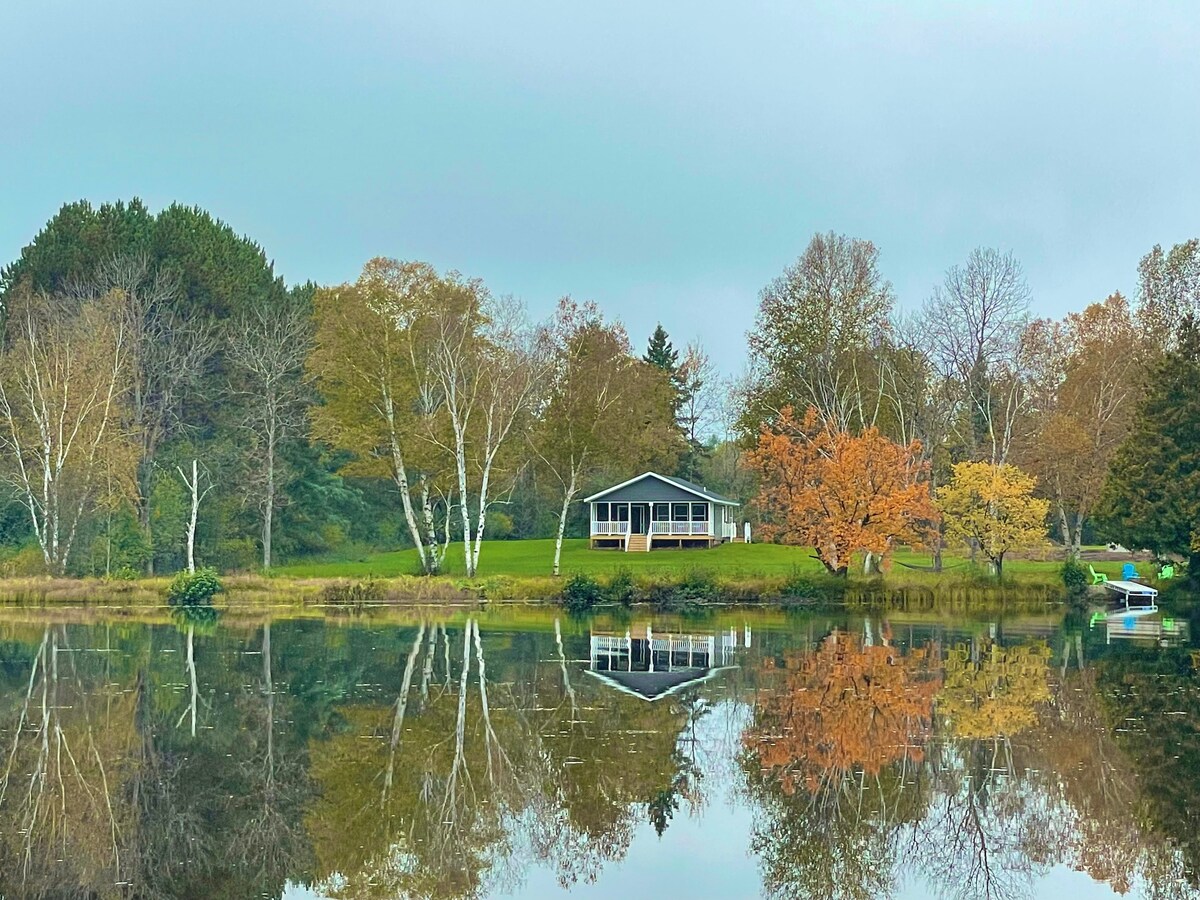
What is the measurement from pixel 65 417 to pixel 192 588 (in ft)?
33.3

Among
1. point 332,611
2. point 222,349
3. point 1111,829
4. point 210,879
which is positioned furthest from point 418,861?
point 222,349

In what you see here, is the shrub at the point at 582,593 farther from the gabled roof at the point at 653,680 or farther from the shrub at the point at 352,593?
the gabled roof at the point at 653,680

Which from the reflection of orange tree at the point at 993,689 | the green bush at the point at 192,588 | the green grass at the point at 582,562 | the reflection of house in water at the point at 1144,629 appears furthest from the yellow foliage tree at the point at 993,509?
the green bush at the point at 192,588

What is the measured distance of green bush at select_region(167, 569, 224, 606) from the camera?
46.5m

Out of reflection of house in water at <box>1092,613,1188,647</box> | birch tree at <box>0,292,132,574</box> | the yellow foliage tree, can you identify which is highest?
birch tree at <box>0,292,132,574</box>

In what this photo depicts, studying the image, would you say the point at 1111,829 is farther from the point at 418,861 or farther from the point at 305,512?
Answer: the point at 305,512

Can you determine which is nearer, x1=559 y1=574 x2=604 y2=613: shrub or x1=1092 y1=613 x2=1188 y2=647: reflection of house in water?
x1=1092 y1=613 x2=1188 y2=647: reflection of house in water

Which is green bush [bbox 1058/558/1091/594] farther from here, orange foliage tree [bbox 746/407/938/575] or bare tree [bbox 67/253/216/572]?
bare tree [bbox 67/253/216/572]

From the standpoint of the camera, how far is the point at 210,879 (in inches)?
491

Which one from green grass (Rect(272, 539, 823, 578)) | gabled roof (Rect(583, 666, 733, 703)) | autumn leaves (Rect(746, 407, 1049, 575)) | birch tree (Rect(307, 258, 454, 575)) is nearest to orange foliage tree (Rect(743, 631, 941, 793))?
gabled roof (Rect(583, 666, 733, 703))

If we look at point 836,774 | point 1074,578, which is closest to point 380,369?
point 1074,578

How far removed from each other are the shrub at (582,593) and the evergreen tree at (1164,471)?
17831mm

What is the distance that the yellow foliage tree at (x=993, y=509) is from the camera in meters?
47.7

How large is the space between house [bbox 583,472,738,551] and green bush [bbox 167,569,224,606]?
25.2m
